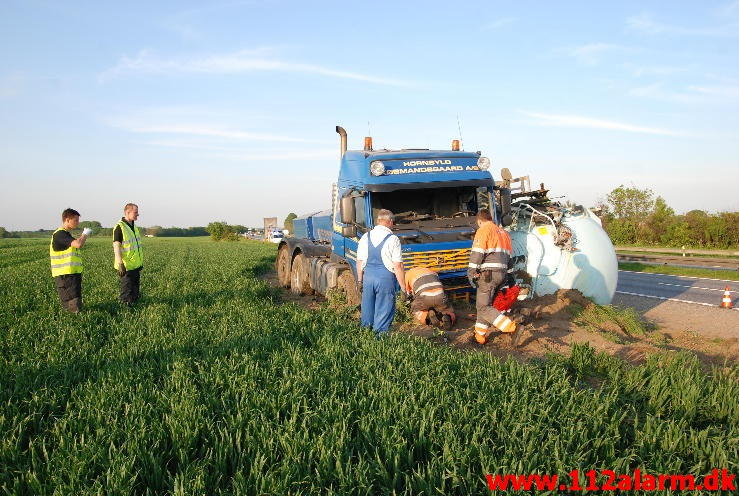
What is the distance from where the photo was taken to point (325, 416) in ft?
11.0

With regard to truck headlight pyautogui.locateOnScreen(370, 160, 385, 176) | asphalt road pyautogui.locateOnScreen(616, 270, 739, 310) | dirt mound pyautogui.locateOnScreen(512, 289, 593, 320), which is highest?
truck headlight pyautogui.locateOnScreen(370, 160, 385, 176)

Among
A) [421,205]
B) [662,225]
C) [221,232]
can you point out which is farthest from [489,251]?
[221,232]

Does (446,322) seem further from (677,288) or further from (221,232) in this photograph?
(221,232)

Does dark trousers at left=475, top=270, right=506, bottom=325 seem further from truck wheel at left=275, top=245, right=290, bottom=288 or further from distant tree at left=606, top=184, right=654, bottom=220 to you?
distant tree at left=606, top=184, right=654, bottom=220

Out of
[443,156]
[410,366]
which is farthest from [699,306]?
[410,366]

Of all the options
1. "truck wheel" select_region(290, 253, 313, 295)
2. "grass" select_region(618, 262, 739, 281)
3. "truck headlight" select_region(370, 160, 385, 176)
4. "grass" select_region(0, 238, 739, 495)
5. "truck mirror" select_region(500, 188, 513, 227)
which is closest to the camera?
"grass" select_region(0, 238, 739, 495)

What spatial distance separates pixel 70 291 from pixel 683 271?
20.6 m

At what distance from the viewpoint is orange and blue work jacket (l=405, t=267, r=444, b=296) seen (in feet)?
24.1

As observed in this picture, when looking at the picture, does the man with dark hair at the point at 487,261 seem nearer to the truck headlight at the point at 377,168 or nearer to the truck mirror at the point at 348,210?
the truck headlight at the point at 377,168

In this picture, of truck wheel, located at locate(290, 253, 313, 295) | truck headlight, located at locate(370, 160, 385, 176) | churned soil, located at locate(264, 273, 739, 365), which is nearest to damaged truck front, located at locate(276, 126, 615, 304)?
truck headlight, located at locate(370, 160, 385, 176)

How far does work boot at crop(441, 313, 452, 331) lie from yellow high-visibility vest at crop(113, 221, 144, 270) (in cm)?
529

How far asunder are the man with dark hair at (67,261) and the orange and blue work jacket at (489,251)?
5922 millimetres

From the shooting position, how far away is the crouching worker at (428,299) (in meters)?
7.32

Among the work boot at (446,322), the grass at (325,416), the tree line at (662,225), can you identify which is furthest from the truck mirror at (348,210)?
the tree line at (662,225)
